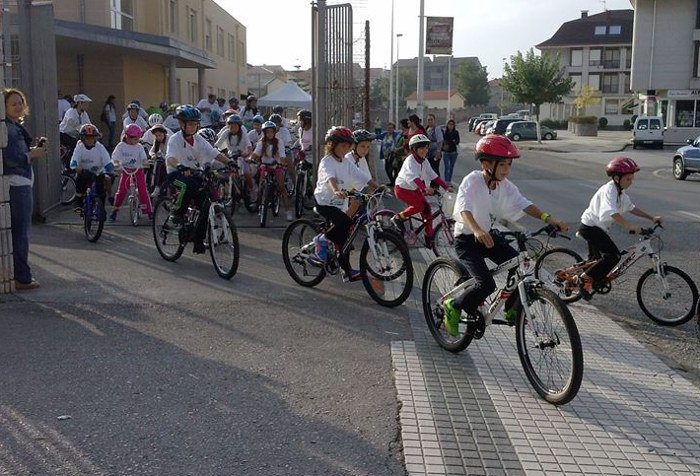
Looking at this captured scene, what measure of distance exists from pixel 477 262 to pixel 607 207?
229 cm

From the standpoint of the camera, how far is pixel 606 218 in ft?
23.9

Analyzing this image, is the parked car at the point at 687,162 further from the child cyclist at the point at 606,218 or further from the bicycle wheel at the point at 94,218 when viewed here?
the bicycle wheel at the point at 94,218

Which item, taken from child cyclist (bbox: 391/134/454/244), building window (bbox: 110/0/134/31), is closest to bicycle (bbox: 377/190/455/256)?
child cyclist (bbox: 391/134/454/244)

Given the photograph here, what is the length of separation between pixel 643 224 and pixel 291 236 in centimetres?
723

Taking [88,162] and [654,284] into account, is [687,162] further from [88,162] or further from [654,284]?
[88,162]

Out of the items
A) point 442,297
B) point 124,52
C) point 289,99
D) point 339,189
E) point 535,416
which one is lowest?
point 535,416

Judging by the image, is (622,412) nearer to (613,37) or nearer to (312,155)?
(312,155)

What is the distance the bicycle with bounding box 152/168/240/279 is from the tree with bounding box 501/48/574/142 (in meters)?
46.1

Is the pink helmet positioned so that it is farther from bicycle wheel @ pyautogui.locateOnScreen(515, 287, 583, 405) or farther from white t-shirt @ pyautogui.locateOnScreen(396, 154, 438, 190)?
bicycle wheel @ pyautogui.locateOnScreen(515, 287, 583, 405)

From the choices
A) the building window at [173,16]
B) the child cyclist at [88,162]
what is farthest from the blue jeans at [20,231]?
the building window at [173,16]

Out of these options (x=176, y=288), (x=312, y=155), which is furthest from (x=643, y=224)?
(x=176, y=288)

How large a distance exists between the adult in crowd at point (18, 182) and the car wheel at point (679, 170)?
2022cm

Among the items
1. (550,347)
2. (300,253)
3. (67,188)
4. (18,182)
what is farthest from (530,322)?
(67,188)

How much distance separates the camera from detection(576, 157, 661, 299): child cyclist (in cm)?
722
